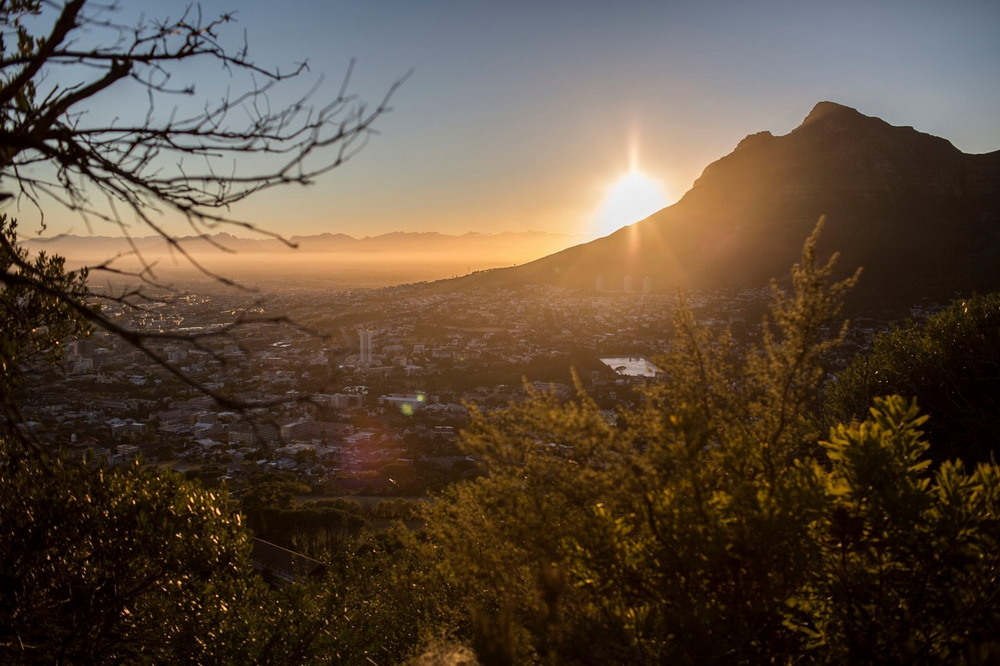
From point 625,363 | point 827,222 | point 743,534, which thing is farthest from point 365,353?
point 827,222

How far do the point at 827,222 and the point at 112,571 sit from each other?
50.7 meters

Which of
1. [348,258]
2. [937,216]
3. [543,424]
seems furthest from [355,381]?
[348,258]

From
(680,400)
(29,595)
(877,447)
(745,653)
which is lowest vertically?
(29,595)

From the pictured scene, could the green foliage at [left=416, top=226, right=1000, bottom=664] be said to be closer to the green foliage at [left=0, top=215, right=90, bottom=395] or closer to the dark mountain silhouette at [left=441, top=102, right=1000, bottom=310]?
the green foliage at [left=0, top=215, right=90, bottom=395]

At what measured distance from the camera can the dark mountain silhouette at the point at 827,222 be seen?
39250 mm

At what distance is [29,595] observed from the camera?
3.82 metres

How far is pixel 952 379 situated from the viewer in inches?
278

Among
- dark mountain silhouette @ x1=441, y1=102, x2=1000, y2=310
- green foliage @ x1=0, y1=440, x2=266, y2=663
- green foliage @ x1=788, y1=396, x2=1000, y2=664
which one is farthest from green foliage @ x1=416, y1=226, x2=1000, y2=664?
dark mountain silhouette @ x1=441, y1=102, x2=1000, y2=310

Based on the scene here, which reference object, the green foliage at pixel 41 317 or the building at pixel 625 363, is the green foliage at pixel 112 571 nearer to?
the green foliage at pixel 41 317

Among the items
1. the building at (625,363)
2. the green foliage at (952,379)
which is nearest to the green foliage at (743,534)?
the green foliage at (952,379)

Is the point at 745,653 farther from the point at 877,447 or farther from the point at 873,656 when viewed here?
the point at 877,447

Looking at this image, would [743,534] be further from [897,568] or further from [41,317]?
[41,317]

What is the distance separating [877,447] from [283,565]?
11100 millimetres

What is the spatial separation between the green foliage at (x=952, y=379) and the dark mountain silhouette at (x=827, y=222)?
1195 inches
